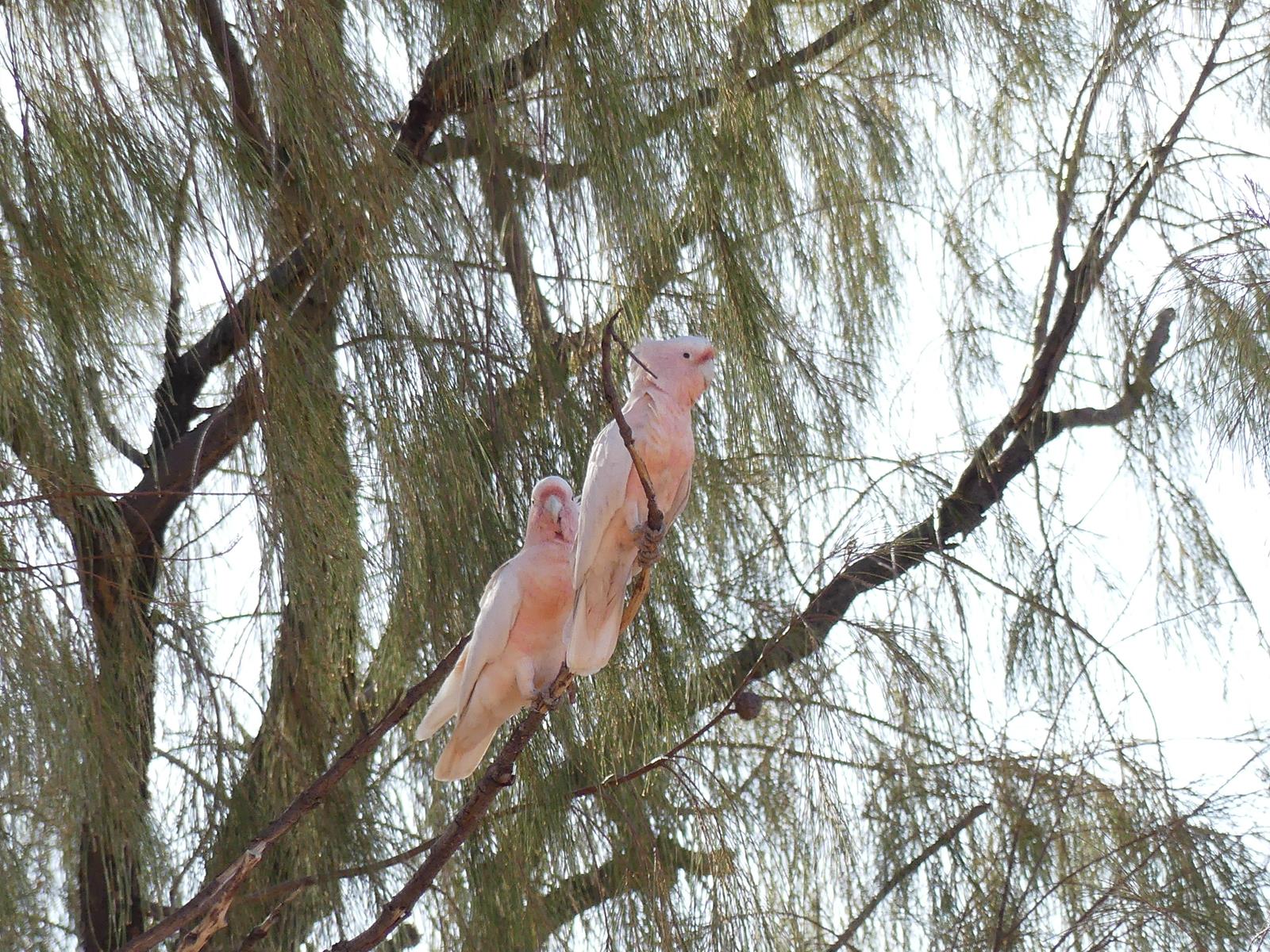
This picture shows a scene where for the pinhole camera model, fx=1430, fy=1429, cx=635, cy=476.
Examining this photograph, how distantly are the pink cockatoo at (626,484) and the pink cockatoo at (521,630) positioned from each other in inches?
5.0

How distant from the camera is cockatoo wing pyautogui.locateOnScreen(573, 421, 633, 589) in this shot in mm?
1234

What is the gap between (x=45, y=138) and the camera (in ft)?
4.65

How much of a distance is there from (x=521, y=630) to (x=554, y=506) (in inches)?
5.1

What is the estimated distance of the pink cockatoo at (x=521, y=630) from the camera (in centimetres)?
140

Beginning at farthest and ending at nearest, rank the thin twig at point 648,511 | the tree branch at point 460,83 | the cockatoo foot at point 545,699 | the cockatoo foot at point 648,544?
the tree branch at point 460,83 → the cockatoo foot at point 545,699 → the cockatoo foot at point 648,544 → the thin twig at point 648,511

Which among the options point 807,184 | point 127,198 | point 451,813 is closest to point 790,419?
point 807,184

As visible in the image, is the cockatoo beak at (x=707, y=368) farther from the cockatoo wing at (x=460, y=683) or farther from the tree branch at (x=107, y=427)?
the tree branch at (x=107, y=427)

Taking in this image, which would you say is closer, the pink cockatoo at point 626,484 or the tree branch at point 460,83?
the pink cockatoo at point 626,484

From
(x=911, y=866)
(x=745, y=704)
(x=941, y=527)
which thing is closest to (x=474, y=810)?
(x=745, y=704)

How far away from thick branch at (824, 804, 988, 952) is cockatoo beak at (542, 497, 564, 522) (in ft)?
2.94

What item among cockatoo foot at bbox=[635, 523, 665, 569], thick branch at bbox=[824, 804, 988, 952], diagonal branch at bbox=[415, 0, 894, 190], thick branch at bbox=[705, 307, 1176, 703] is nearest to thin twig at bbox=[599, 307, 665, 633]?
cockatoo foot at bbox=[635, 523, 665, 569]

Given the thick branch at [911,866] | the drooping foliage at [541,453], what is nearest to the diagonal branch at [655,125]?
→ the drooping foliage at [541,453]

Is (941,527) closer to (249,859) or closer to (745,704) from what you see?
(745,704)

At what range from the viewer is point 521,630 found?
1.41 meters
